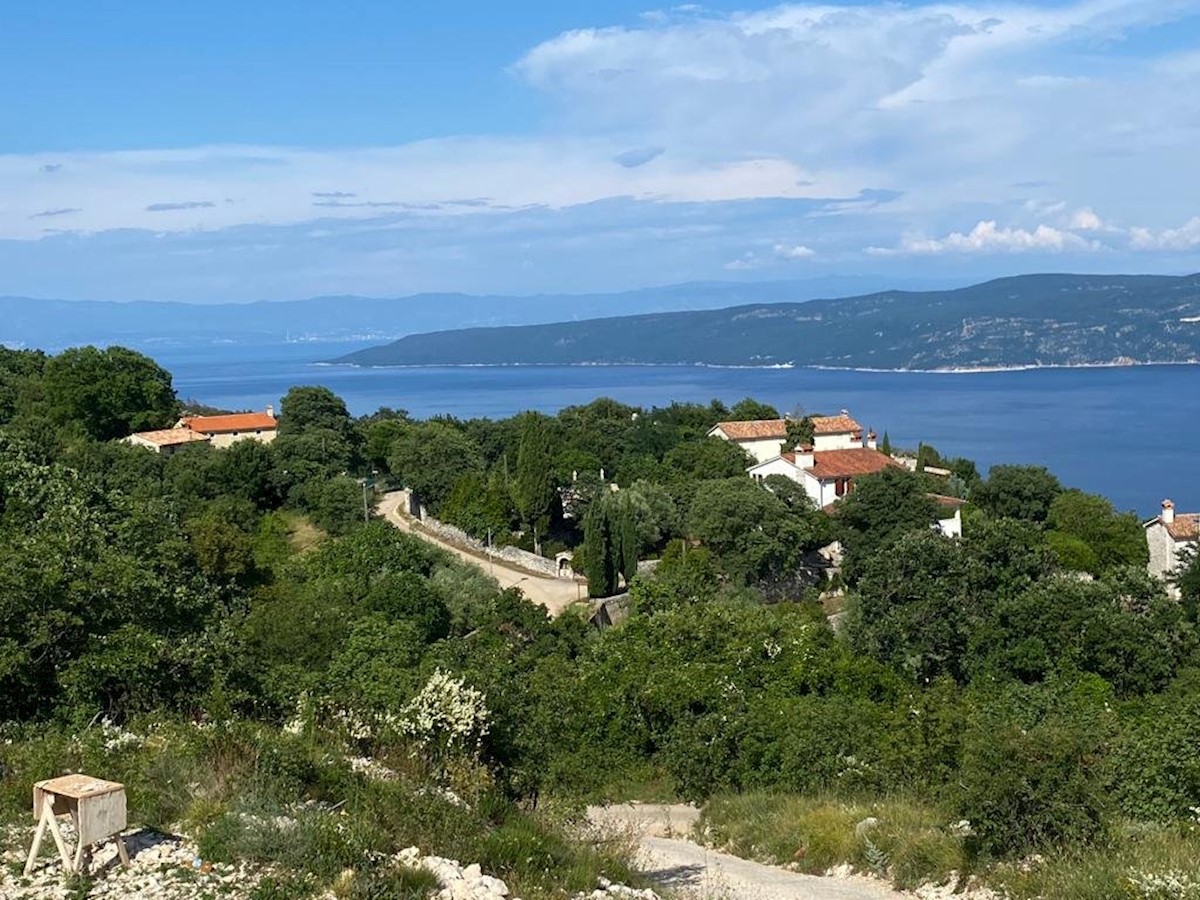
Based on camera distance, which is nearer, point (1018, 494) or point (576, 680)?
point (576, 680)

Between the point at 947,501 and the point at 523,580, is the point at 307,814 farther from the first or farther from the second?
the point at 947,501

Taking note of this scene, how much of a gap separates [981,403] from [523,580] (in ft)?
363

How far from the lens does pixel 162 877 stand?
638 cm

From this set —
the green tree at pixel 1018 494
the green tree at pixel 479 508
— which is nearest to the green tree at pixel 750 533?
the green tree at pixel 479 508

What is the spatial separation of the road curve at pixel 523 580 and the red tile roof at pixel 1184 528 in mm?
18198

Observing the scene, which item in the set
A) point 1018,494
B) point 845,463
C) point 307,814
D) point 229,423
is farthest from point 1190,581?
point 229,423

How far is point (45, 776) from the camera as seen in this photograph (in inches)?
311

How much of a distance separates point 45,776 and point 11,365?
44109mm

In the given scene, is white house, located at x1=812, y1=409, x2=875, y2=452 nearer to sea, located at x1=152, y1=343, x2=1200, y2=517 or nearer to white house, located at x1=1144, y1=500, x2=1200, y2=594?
sea, located at x1=152, y1=343, x2=1200, y2=517

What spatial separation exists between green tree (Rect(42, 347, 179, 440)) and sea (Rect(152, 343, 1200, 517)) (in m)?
34.3

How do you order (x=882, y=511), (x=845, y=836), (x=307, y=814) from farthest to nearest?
(x=882, y=511), (x=845, y=836), (x=307, y=814)

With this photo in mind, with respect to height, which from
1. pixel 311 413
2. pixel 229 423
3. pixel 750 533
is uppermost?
pixel 311 413

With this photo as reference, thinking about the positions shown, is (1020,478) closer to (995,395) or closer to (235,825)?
(235,825)

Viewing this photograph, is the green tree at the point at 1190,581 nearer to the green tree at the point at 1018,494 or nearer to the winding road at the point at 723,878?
the green tree at the point at 1018,494
